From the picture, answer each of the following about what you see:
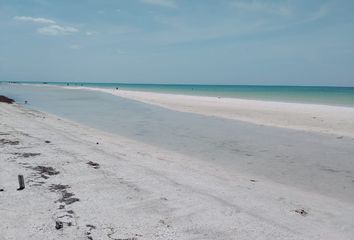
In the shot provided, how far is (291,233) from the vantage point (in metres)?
4.76

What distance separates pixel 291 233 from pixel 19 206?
479cm

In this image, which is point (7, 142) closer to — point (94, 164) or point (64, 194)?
point (94, 164)

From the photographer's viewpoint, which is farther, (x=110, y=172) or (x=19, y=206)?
(x=110, y=172)

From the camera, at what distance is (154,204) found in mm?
5746

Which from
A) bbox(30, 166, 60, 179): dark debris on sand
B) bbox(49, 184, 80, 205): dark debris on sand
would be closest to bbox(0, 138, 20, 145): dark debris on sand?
bbox(30, 166, 60, 179): dark debris on sand

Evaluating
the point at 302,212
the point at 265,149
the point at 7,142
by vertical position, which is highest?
the point at 7,142

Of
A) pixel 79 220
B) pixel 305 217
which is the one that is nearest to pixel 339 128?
pixel 305 217

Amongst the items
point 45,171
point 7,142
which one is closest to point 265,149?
point 45,171

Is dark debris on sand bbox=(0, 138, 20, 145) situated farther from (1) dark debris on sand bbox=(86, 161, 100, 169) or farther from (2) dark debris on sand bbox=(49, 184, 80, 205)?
(2) dark debris on sand bbox=(49, 184, 80, 205)

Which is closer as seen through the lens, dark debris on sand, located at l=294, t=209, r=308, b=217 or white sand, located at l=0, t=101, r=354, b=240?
white sand, located at l=0, t=101, r=354, b=240

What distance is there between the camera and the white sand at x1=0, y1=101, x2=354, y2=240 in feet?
15.6

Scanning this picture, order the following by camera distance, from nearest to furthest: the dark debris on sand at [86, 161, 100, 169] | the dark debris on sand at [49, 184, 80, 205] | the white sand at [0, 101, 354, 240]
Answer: the white sand at [0, 101, 354, 240] < the dark debris on sand at [49, 184, 80, 205] < the dark debris on sand at [86, 161, 100, 169]

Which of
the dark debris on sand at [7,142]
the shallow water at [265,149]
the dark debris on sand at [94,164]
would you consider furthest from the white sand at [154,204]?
the dark debris on sand at [7,142]

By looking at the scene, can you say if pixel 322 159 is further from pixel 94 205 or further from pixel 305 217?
pixel 94 205
